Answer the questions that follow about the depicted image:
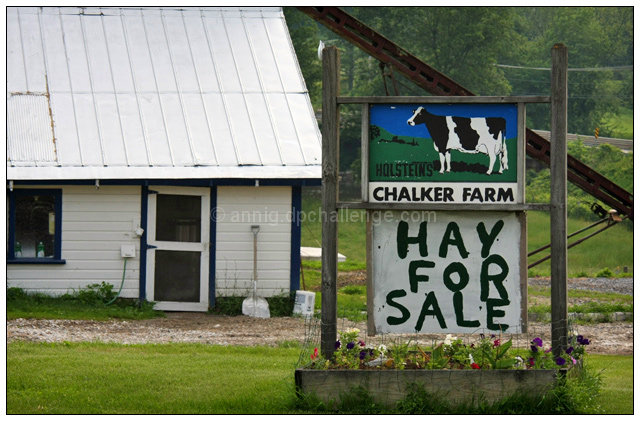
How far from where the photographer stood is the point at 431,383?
7.41 metres

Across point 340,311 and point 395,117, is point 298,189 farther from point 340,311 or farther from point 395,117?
point 395,117

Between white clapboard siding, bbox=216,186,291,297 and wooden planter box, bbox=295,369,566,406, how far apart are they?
880cm

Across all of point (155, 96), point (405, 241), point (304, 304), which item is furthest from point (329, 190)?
point (155, 96)

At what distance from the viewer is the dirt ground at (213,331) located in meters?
12.6

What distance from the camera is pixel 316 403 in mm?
7395

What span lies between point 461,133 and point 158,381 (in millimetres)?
3581

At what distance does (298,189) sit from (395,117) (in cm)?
869

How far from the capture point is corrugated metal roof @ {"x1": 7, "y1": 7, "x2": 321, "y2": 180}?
16.1 m

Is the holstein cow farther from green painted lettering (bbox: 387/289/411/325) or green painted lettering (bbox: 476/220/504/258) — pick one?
green painted lettering (bbox: 387/289/411/325)

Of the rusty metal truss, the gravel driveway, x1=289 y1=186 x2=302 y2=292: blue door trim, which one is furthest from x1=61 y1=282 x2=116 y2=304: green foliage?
the rusty metal truss

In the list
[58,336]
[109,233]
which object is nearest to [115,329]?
[58,336]

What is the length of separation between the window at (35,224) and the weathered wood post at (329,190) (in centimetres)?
941

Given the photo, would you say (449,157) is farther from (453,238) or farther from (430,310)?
(430,310)

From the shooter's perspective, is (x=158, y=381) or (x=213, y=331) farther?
(x=213, y=331)
